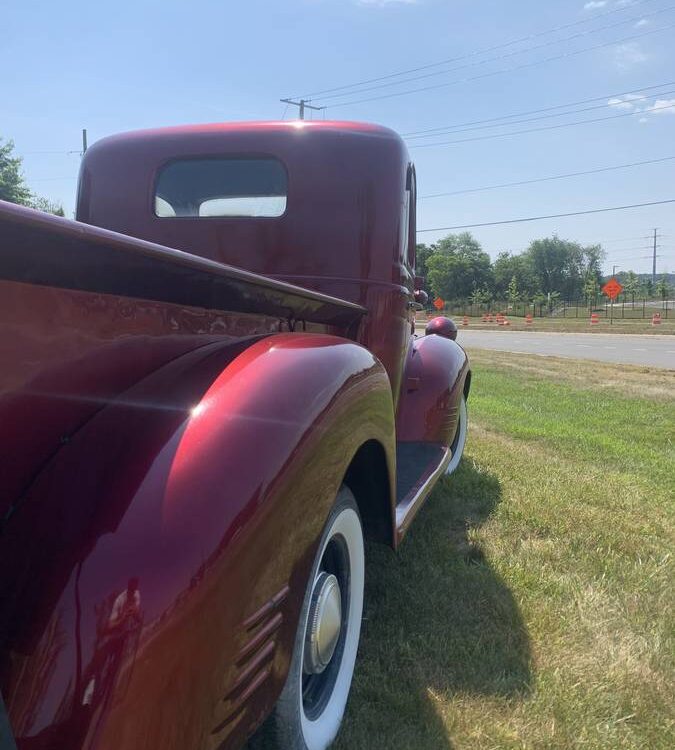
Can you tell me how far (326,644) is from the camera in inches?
66.9

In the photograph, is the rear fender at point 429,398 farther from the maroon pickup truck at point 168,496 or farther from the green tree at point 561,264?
the green tree at point 561,264

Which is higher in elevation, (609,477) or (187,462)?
(187,462)

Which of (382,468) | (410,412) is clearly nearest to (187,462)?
(382,468)

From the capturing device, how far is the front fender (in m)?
0.99

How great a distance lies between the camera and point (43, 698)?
3.19 ft

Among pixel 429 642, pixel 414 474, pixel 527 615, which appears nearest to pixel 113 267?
pixel 429 642

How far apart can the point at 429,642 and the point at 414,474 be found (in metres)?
0.77

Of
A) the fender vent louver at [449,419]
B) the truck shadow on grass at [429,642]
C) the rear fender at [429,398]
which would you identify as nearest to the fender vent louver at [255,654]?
the truck shadow on grass at [429,642]

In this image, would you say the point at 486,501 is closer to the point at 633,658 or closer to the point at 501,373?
the point at 633,658

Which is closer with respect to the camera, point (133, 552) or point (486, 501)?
point (133, 552)

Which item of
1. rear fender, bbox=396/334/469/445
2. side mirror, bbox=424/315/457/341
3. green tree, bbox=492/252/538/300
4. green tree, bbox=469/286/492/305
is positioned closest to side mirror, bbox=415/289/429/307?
rear fender, bbox=396/334/469/445

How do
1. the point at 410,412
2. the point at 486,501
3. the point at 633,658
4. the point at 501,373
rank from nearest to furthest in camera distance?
the point at 633,658 < the point at 410,412 < the point at 486,501 < the point at 501,373

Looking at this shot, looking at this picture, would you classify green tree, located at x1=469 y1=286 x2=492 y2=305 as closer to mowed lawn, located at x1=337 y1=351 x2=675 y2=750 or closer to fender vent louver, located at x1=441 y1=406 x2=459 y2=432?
mowed lawn, located at x1=337 y1=351 x2=675 y2=750

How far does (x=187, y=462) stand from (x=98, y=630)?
31 centimetres
